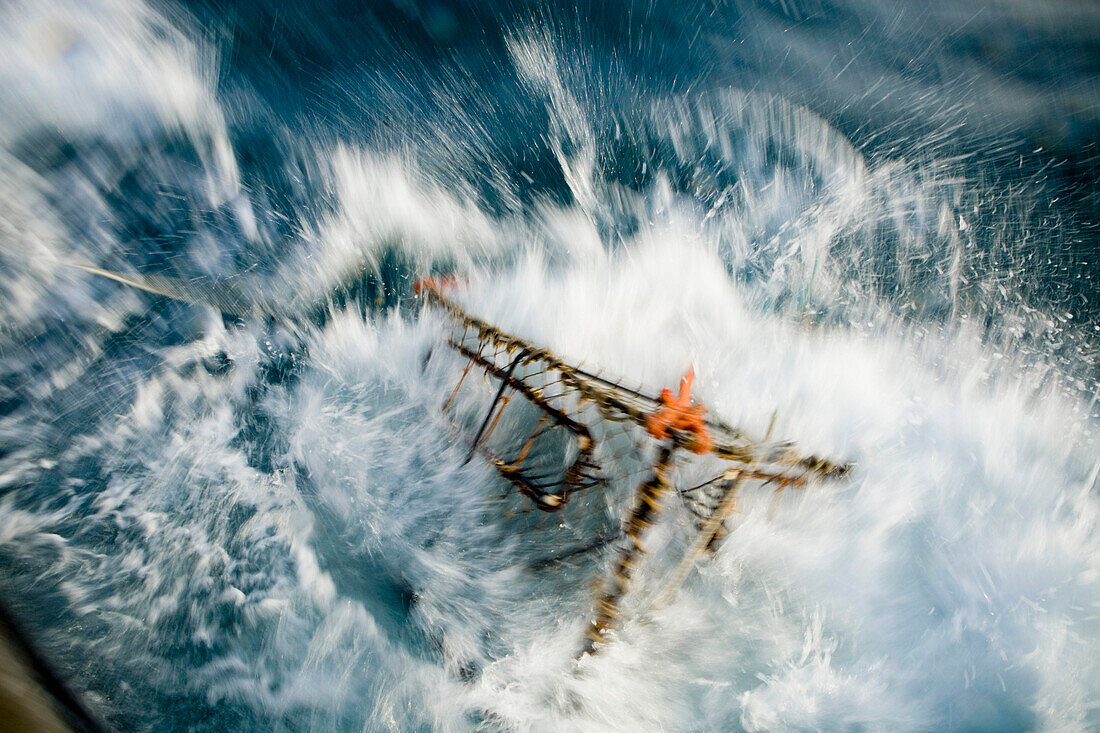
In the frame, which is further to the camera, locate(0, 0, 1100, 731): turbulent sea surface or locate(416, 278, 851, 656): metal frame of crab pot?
locate(0, 0, 1100, 731): turbulent sea surface

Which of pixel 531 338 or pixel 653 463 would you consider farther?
pixel 531 338

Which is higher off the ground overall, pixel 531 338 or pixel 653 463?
pixel 531 338

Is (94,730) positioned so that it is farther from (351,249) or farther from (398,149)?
(398,149)

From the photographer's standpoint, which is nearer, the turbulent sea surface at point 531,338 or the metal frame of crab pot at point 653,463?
the metal frame of crab pot at point 653,463

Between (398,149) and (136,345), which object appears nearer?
(136,345)

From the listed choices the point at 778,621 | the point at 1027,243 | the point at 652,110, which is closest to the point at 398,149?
the point at 652,110

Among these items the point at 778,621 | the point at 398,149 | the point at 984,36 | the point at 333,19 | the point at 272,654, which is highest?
the point at 984,36

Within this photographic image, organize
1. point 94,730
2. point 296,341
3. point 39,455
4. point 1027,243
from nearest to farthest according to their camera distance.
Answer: point 94,730, point 39,455, point 296,341, point 1027,243

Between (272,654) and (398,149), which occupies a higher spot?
(398,149)
